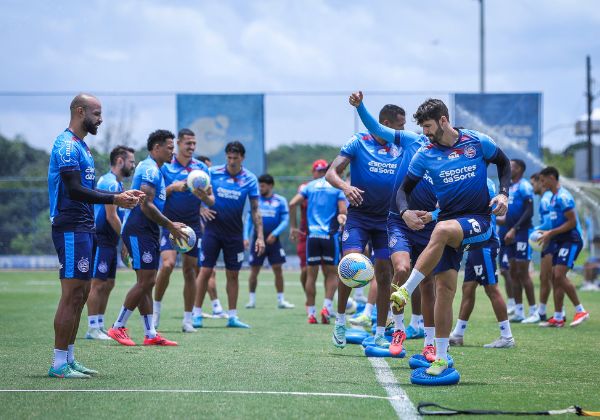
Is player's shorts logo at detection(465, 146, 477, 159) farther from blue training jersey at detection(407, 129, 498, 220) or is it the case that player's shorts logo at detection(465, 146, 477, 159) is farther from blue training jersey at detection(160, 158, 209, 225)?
blue training jersey at detection(160, 158, 209, 225)

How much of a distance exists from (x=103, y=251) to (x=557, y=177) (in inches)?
280

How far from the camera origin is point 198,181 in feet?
41.4

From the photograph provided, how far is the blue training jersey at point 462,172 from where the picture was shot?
8.28 m

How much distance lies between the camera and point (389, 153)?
10.5 metres

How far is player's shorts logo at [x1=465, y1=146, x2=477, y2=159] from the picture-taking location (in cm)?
830

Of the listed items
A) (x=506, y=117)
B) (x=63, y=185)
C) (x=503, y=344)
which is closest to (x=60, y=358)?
(x=63, y=185)

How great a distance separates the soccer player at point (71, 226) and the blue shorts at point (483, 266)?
4990mm

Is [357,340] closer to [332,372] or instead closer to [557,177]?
[332,372]

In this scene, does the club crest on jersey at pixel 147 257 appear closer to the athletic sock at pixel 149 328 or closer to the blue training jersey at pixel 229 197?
the athletic sock at pixel 149 328

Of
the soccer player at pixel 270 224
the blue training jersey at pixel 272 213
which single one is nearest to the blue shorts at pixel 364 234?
the soccer player at pixel 270 224

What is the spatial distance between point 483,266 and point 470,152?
3.73 meters

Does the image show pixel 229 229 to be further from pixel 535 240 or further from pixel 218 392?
pixel 218 392

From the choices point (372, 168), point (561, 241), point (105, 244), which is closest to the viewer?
point (372, 168)

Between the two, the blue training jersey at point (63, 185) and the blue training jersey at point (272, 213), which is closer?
the blue training jersey at point (63, 185)
